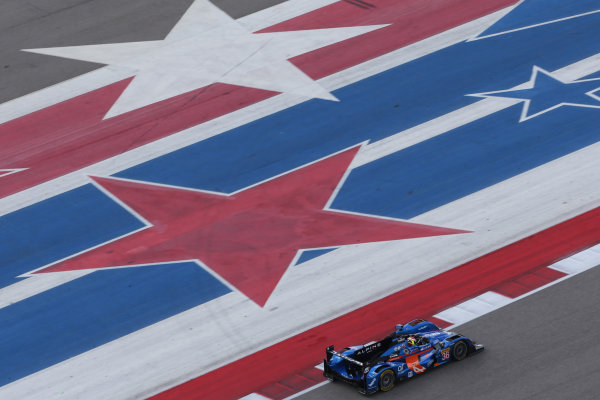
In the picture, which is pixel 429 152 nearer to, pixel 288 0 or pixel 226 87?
pixel 226 87

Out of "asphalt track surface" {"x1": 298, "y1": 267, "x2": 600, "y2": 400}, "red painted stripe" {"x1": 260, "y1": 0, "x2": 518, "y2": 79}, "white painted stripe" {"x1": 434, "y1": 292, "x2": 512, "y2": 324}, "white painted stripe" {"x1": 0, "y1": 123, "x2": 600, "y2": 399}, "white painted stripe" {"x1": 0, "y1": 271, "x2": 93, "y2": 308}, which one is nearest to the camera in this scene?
"asphalt track surface" {"x1": 298, "y1": 267, "x2": 600, "y2": 400}

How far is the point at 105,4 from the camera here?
37531 millimetres

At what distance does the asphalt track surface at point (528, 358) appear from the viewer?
20.5 meters

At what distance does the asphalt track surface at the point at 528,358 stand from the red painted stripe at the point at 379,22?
1190 cm

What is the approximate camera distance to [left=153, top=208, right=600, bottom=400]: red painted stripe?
A: 22.0 metres

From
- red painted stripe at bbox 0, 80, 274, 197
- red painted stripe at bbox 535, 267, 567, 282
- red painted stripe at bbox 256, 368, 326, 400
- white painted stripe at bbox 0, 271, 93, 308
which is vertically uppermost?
red painted stripe at bbox 0, 80, 274, 197

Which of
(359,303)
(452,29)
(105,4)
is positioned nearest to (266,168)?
(359,303)

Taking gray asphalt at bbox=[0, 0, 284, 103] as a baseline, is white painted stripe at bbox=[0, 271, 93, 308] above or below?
below

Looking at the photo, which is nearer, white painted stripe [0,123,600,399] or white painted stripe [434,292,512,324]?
white painted stripe [0,123,600,399]

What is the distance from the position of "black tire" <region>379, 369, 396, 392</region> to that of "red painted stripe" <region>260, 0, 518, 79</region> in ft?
43.6

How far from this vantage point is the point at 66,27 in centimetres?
3641

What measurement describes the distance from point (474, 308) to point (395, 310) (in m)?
1.63

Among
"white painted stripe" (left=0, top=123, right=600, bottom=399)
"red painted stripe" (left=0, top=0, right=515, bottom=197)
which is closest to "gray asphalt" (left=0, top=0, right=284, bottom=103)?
"red painted stripe" (left=0, top=0, right=515, bottom=197)

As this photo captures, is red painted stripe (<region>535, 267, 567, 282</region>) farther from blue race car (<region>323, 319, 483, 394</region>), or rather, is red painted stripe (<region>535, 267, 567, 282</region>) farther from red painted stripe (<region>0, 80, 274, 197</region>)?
red painted stripe (<region>0, 80, 274, 197</region>)
